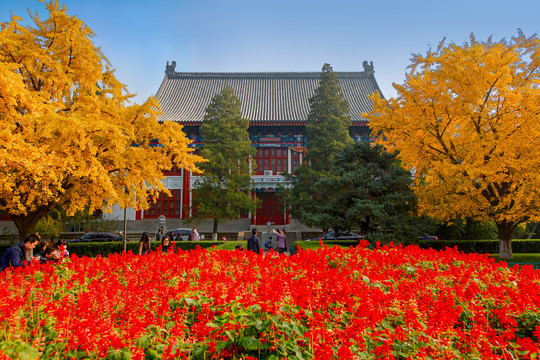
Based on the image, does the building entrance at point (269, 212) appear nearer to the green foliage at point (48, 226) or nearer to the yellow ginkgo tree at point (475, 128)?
the green foliage at point (48, 226)

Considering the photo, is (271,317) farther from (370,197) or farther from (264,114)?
(264,114)

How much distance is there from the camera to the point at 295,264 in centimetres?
575

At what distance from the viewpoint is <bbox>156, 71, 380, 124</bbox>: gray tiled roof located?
32.4 m

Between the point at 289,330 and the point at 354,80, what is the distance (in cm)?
3892

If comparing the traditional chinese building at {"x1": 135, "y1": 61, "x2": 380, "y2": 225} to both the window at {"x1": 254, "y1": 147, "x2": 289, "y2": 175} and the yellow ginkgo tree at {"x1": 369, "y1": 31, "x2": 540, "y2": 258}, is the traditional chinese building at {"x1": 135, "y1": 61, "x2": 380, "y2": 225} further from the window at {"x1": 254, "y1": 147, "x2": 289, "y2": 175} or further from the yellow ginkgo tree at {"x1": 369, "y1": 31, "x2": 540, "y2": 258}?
the yellow ginkgo tree at {"x1": 369, "y1": 31, "x2": 540, "y2": 258}

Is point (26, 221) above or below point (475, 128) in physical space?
below

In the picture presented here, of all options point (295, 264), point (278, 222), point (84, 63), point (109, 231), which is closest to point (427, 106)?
point (295, 264)

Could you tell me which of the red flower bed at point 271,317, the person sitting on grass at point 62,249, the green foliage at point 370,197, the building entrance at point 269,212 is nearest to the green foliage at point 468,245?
the green foliage at point 370,197

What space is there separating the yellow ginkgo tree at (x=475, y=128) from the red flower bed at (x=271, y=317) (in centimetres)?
743

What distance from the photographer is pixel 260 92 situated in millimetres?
36812

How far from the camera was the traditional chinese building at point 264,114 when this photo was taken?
29.0 metres

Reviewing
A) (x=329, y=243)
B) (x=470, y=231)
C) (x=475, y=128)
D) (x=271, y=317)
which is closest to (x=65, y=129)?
(x=271, y=317)

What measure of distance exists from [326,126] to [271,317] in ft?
72.5

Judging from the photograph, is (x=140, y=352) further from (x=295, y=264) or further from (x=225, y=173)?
(x=225, y=173)
